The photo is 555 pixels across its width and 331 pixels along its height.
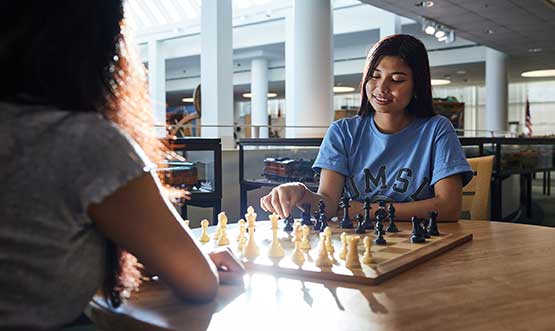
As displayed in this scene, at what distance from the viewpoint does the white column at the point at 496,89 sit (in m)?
12.1

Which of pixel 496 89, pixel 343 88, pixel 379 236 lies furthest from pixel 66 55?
pixel 343 88

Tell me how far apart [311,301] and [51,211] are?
397 mm

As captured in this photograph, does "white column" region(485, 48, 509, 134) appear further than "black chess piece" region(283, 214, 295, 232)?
Yes

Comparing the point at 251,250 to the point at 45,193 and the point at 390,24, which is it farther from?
the point at 390,24

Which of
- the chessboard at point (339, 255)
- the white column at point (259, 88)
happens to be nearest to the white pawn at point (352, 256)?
the chessboard at point (339, 255)

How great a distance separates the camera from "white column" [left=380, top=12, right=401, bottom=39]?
979cm

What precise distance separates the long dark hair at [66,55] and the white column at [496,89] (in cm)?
1260

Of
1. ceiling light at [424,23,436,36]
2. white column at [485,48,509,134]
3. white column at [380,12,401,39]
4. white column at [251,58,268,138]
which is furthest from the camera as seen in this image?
white column at [251,58,268,138]

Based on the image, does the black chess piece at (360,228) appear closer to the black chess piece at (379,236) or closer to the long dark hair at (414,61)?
the black chess piece at (379,236)

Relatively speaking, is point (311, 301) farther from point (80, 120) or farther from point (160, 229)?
point (80, 120)

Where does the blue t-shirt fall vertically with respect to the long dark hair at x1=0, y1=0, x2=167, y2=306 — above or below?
below

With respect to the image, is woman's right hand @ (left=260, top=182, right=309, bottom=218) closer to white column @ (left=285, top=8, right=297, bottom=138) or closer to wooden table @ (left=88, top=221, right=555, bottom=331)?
wooden table @ (left=88, top=221, right=555, bottom=331)

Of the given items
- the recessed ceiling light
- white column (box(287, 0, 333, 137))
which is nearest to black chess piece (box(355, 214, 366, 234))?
white column (box(287, 0, 333, 137))

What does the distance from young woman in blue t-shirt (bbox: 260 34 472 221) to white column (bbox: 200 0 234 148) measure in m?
5.75
